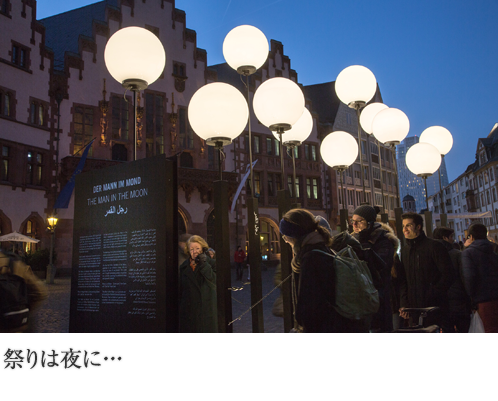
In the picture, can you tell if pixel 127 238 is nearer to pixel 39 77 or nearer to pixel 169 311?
pixel 169 311

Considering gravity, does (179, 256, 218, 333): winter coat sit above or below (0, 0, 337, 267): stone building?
below

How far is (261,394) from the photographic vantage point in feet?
13.2

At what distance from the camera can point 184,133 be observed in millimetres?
22359

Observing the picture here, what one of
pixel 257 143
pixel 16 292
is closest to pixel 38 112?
pixel 257 143

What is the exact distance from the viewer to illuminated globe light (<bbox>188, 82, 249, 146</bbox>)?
369 centimetres

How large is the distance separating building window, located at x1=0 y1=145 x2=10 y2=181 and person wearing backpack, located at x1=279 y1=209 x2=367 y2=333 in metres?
17.2

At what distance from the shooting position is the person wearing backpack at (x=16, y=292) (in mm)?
3336

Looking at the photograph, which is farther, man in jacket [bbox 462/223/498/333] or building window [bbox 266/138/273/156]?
building window [bbox 266/138/273/156]

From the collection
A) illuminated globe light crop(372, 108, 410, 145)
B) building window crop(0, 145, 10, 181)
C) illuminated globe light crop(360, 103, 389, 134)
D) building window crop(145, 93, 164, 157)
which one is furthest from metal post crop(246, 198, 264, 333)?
building window crop(145, 93, 164, 157)

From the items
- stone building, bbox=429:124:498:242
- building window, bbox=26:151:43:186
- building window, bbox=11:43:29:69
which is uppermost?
building window, bbox=11:43:29:69

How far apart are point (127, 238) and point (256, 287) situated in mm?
1435

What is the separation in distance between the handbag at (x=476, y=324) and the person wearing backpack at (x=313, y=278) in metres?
2.21

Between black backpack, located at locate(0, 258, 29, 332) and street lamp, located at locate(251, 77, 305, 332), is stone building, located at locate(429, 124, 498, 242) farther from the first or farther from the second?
black backpack, located at locate(0, 258, 29, 332)

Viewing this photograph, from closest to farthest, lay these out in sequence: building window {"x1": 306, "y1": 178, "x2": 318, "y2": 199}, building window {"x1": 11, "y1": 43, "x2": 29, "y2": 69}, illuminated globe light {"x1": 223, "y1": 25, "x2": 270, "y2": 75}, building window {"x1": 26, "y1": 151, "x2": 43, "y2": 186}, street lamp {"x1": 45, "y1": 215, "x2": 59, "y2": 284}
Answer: illuminated globe light {"x1": 223, "y1": 25, "x2": 270, "y2": 75}
street lamp {"x1": 45, "y1": 215, "x2": 59, "y2": 284}
building window {"x1": 11, "y1": 43, "x2": 29, "y2": 69}
building window {"x1": 26, "y1": 151, "x2": 43, "y2": 186}
building window {"x1": 306, "y1": 178, "x2": 318, "y2": 199}
